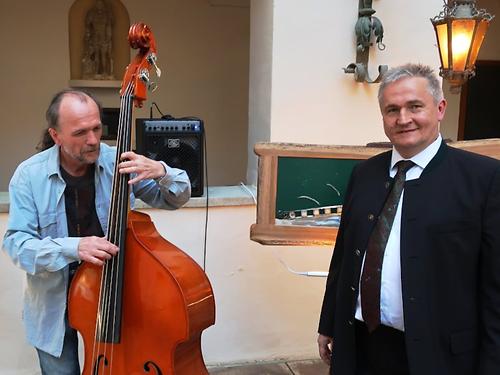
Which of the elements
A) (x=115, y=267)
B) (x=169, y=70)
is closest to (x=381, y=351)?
(x=115, y=267)

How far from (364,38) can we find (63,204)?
188cm

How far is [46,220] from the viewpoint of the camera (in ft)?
5.53

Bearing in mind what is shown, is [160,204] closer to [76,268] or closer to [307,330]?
[76,268]

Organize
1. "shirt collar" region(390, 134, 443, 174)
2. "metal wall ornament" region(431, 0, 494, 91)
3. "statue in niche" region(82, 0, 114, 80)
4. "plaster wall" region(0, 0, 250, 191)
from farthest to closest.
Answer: "statue in niche" region(82, 0, 114, 80)
"plaster wall" region(0, 0, 250, 191)
"metal wall ornament" region(431, 0, 494, 91)
"shirt collar" region(390, 134, 443, 174)

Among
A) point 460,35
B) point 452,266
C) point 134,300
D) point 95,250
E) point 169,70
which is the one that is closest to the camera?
point 452,266

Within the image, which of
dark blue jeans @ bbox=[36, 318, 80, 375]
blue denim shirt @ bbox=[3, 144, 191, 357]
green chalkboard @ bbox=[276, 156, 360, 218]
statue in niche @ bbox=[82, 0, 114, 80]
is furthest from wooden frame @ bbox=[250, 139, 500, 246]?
statue in niche @ bbox=[82, 0, 114, 80]

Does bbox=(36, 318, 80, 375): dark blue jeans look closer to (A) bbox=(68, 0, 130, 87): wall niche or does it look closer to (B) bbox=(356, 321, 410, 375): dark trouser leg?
(B) bbox=(356, 321, 410, 375): dark trouser leg

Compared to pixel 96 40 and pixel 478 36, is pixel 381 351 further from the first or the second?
pixel 96 40

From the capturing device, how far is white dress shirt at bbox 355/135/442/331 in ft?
4.45

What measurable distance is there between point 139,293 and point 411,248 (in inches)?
33.1

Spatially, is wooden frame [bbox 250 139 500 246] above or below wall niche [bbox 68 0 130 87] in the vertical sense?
below

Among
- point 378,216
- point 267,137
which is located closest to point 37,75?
point 267,137

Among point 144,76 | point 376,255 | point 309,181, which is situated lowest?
point 376,255

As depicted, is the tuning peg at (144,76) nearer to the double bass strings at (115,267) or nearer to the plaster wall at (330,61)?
the double bass strings at (115,267)
